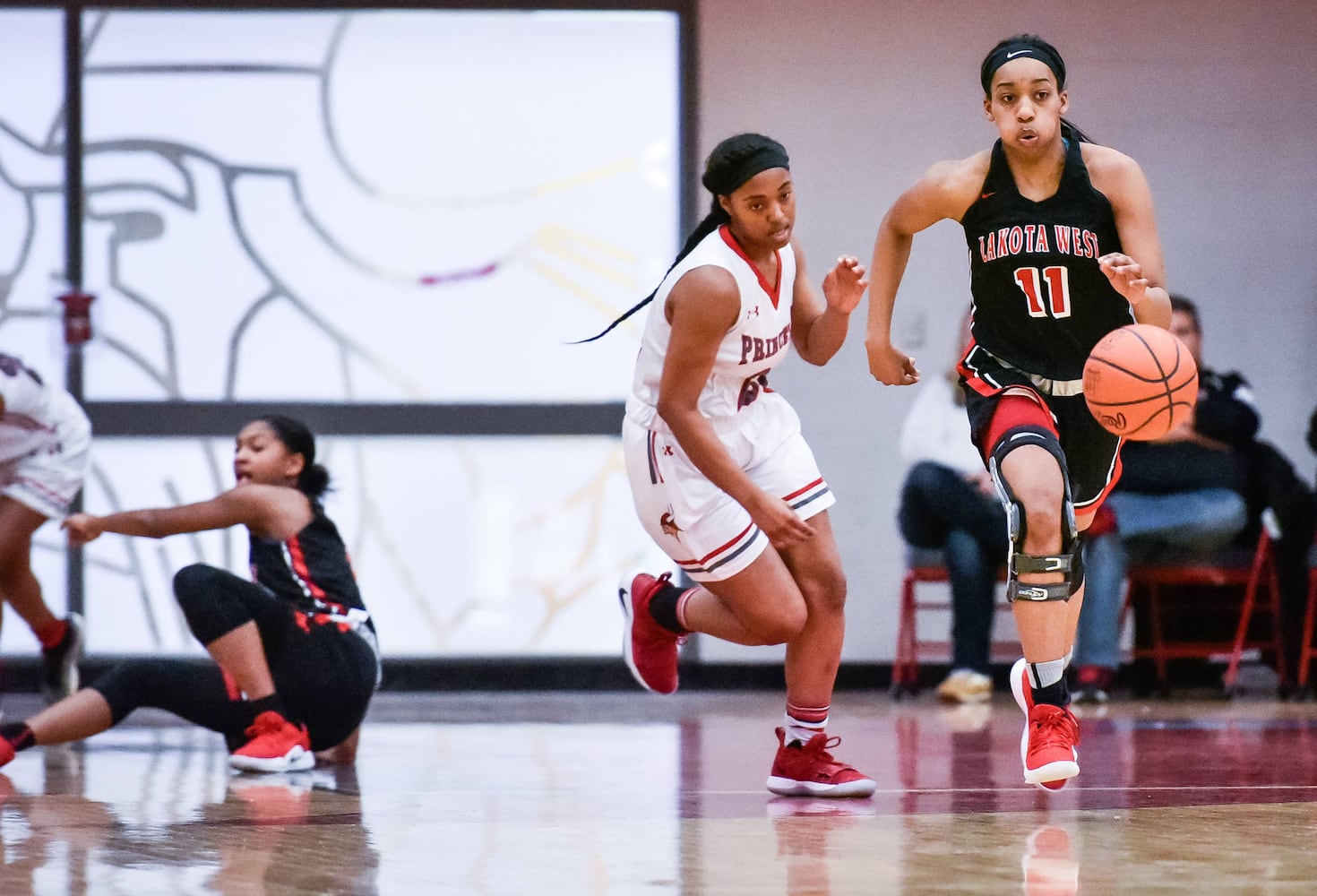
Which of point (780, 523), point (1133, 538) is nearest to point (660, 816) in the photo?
point (780, 523)

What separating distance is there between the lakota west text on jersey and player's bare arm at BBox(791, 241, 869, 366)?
35 centimetres

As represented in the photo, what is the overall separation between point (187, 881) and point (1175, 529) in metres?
5.26

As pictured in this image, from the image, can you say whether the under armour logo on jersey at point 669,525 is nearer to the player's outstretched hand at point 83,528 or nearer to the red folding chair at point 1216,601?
the player's outstretched hand at point 83,528

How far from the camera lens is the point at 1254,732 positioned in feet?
18.6

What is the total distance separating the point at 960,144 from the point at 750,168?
429 cm

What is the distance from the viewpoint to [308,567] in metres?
4.91

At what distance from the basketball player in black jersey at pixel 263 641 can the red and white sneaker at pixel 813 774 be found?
1317 mm

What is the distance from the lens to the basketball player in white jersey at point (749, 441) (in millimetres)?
3949

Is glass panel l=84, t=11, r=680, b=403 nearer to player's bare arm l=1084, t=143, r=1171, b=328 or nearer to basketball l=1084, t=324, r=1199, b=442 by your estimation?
player's bare arm l=1084, t=143, r=1171, b=328

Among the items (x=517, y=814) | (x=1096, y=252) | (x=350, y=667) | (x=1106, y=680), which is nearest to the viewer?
(x=517, y=814)

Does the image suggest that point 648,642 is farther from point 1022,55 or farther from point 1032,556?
point 1022,55

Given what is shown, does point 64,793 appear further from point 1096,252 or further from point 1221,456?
point 1221,456

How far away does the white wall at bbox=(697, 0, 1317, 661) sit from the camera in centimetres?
Result: 801

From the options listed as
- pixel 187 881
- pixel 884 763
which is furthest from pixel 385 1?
pixel 187 881
